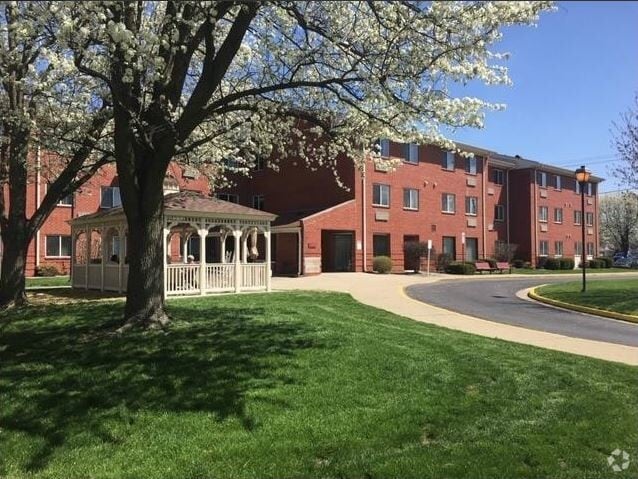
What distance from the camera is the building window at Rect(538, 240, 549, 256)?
5244 cm

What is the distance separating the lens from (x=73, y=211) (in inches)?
1359

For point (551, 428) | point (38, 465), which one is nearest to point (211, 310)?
point (38, 465)

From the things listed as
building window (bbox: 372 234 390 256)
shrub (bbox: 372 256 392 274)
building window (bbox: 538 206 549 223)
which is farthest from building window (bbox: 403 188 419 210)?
building window (bbox: 538 206 549 223)

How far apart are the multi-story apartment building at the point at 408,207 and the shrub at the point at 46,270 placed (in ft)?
38.0

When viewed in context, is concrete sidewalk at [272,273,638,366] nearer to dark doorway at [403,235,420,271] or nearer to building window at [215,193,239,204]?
dark doorway at [403,235,420,271]

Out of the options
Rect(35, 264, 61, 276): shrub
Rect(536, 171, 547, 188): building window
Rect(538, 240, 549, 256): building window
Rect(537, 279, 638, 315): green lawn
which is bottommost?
Rect(537, 279, 638, 315): green lawn

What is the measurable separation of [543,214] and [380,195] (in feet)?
68.7

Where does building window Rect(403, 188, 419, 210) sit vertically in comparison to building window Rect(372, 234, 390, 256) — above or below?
above

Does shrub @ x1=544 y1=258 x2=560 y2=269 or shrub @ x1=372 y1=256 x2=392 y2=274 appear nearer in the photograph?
shrub @ x1=372 y1=256 x2=392 y2=274

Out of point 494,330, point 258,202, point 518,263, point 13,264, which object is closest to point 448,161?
point 518,263

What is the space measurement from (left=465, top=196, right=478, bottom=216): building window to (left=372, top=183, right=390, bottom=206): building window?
9.04m

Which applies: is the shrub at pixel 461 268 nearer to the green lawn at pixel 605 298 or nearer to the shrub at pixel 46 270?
the green lawn at pixel 605 298

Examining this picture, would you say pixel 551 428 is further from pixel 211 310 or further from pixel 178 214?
pixel 178 214

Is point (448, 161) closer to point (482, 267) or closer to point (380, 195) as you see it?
point (482, 267)
